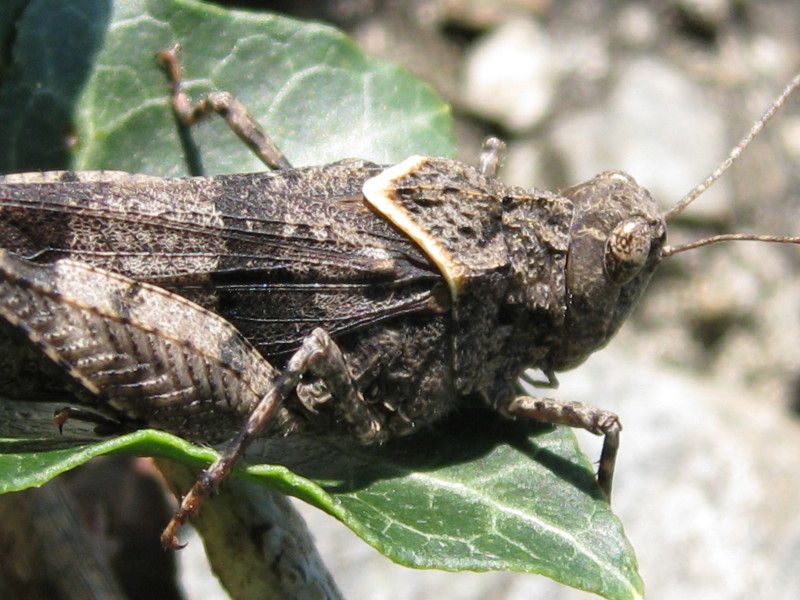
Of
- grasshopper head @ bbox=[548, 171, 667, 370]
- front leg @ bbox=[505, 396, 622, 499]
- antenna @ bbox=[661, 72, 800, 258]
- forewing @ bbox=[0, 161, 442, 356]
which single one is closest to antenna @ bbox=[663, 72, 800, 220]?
antenna @ bbox=[661, 72, 800, 258]

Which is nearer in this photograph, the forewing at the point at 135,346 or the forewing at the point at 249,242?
→ the forewing at the point at 135,346

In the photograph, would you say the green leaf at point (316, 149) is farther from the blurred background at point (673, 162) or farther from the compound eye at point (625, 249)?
the blurred background at point (673, 162)

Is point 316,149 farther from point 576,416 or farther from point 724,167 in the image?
point 724,167

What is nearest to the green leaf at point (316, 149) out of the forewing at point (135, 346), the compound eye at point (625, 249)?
the forewing at point (135, 346)

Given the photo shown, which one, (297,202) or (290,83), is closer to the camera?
(297,202)

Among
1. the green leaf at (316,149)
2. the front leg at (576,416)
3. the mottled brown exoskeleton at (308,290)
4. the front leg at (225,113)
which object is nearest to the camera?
the green leaf at (316,149)

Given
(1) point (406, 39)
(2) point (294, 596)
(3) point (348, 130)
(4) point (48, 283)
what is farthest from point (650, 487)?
(1) point (406, 39)

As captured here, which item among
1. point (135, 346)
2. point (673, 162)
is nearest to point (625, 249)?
point (135, 346)

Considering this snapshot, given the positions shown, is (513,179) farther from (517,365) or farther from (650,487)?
(517,365)
